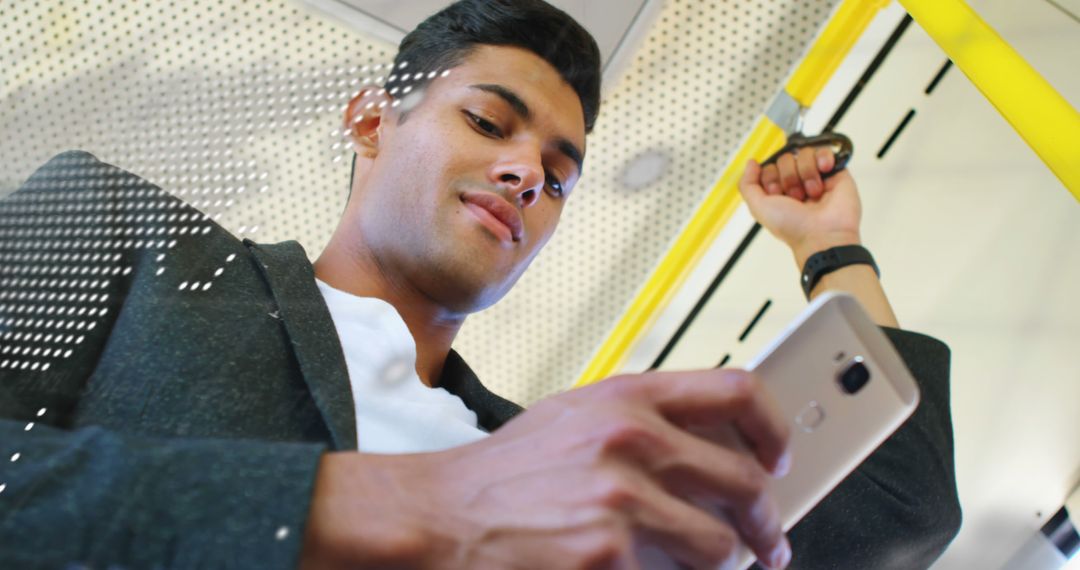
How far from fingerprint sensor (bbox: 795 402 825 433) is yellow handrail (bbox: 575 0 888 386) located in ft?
1.89

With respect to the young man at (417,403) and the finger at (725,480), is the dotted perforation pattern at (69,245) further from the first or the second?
the finger at (725,480)

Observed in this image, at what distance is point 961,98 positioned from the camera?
108 cm

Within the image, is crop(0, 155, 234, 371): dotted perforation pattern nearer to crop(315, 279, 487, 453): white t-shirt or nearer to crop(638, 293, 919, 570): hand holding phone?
crop(315, 279, 487, 453): white t-shirt

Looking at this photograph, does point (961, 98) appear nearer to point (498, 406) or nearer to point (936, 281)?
point (936, 281)

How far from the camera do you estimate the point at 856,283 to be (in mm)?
966

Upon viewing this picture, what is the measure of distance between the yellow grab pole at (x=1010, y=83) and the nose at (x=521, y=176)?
0.42 meters

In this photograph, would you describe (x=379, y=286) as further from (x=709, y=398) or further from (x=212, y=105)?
(x=709, y=398)

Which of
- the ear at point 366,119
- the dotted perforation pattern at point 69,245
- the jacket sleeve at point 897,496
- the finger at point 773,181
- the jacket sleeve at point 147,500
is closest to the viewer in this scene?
the jacket sleeve at point 147,500

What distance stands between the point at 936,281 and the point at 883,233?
0.07 metres

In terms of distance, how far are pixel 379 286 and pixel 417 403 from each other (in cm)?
12

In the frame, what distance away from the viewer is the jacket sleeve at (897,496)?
0.85 meters

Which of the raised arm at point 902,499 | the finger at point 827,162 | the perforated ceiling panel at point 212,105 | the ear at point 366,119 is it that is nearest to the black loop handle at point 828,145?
the finger at point 827,162

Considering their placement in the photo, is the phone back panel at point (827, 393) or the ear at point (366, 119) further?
the ear at point (366, 119)

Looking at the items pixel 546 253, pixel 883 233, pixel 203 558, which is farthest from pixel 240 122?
pixel 883 233
